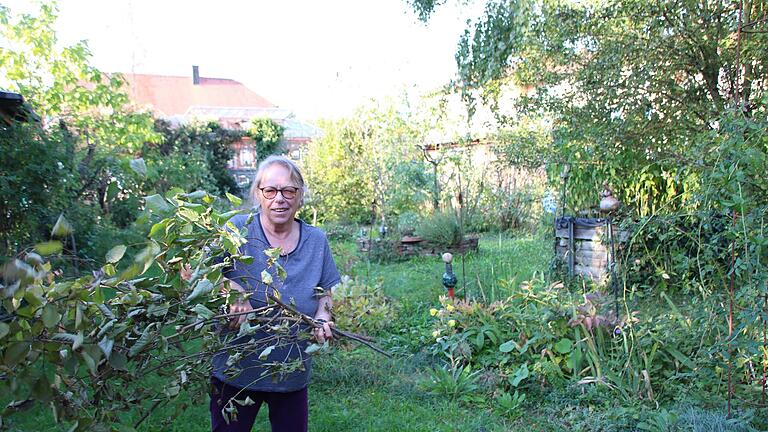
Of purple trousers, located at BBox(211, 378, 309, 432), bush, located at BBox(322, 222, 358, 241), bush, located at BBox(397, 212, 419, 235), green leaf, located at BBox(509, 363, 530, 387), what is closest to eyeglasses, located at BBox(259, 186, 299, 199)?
purple trousers, located at BBox(211, 378, 309, 432)

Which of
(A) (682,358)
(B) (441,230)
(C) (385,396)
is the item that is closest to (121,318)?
(C) (385,396)

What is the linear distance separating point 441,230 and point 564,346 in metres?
4.95

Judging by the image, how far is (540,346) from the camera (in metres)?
3.75

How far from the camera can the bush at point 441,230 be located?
8.35 meters

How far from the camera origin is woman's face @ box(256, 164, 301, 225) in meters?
2.07

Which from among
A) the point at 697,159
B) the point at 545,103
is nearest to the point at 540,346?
the point at 697,159

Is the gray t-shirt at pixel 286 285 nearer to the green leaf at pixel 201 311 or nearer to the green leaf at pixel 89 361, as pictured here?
the green leaf at pixel 201 311

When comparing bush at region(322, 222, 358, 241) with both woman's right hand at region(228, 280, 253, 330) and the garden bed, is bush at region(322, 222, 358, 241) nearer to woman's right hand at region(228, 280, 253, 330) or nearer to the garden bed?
the garden bed

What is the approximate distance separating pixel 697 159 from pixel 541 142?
3876 millimetres

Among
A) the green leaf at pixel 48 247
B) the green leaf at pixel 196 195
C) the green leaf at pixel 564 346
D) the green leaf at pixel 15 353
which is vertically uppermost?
the green leaf at pixel 196 195

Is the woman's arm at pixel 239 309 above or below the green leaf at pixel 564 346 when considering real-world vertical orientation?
above

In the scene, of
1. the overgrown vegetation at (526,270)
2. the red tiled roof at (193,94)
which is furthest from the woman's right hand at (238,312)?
the red tiled roof at (193,94)

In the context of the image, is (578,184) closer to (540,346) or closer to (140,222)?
(540,346)

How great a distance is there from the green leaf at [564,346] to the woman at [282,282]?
2022mm
